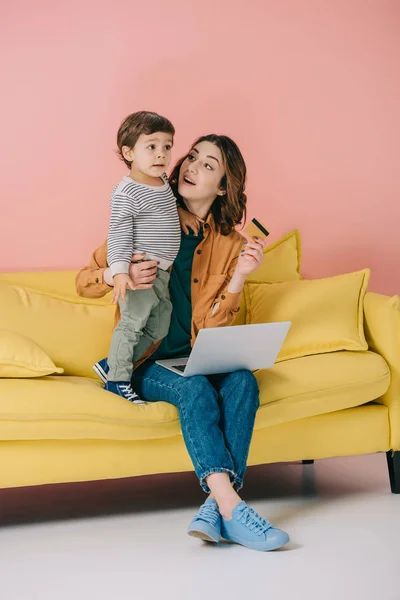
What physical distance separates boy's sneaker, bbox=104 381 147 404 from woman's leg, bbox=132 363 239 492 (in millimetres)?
59

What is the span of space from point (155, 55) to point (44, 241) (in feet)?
2.89

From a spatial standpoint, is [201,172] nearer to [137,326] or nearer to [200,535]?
[137,326]

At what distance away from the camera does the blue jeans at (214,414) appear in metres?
2.22

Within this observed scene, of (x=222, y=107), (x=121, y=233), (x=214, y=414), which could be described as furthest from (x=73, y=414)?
(x=222, y=107)

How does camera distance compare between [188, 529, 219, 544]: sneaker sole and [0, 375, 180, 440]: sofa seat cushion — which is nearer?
[188, 529, 219, 544]: sneaker sole

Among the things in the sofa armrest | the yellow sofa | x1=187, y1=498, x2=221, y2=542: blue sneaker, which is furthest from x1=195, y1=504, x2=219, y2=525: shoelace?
the sofa armrest

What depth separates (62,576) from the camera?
79.0 inches

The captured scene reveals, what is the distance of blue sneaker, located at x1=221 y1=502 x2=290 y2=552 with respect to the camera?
2.12 metres

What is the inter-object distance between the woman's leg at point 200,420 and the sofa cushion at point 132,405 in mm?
61

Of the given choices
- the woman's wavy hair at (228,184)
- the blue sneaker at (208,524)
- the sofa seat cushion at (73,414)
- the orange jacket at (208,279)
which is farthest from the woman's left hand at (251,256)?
the blue sneaker at (208,524)

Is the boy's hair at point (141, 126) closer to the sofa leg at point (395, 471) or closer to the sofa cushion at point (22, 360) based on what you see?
the sofa cushion at point (22, 360)

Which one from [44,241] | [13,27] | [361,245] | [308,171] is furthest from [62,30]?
[361,245]

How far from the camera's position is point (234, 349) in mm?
2336

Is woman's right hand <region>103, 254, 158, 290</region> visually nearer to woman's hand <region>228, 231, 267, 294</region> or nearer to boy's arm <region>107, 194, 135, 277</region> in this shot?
boy's arm <region>107, 194, 135, 277</region>
